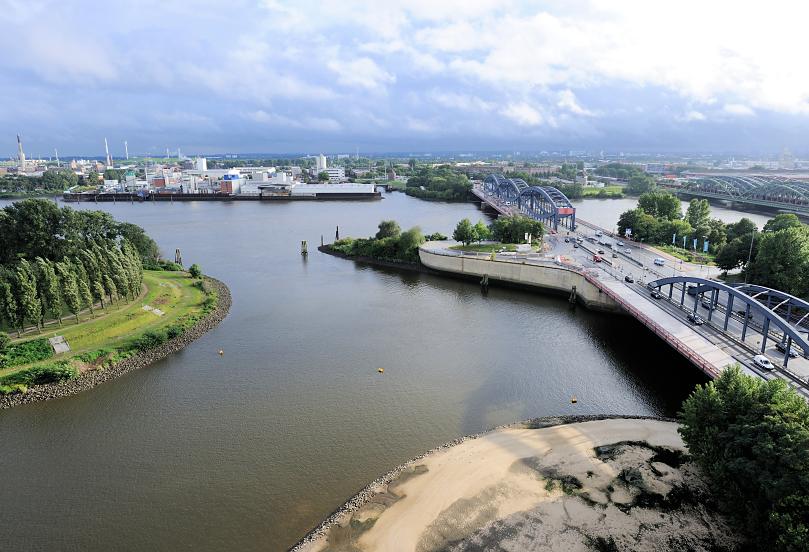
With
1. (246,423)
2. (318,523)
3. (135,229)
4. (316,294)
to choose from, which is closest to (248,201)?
(135,229)

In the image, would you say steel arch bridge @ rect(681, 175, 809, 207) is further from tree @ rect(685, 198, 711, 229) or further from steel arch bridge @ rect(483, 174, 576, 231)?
steel arch bridge @ rect(483, 174, 576, 231)

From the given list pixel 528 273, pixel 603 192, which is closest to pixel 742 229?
pixel 528 273

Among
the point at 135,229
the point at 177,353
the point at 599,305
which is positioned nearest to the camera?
the point at 177,353

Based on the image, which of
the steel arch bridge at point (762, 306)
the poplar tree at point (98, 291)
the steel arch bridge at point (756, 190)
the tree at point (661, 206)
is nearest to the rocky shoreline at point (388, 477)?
the steel arch bridge at point (762, 306)

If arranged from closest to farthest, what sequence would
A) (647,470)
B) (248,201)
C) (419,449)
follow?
(647,470) → (419,449) → (248,201)

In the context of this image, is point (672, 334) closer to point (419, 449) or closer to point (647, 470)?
point (647, 470)

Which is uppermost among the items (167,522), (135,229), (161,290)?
(135,229)

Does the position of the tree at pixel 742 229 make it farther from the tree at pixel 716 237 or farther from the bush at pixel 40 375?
the bush at pixel 40 375

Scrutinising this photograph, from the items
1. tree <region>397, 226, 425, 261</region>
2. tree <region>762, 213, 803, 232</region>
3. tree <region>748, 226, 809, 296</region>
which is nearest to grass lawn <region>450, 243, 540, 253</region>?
tree <region>397, 226, 425, 261</region>
